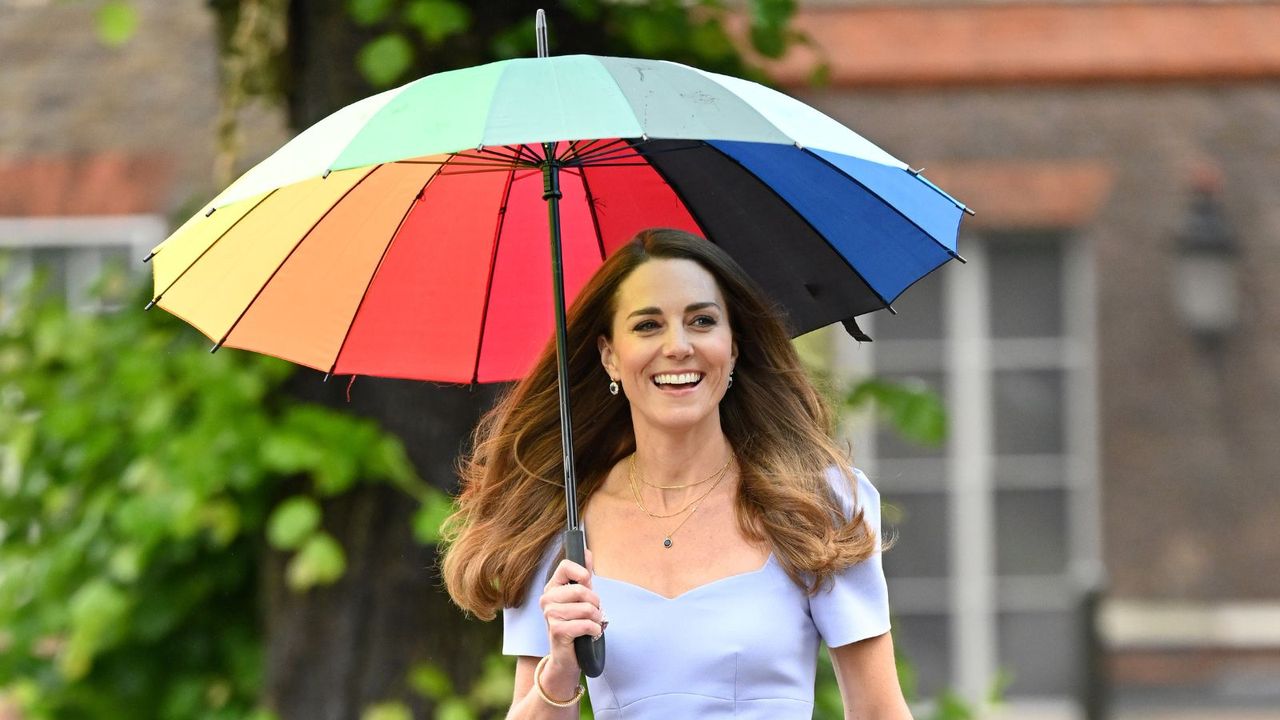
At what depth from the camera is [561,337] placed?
2.52 m

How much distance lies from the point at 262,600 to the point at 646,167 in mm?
2168

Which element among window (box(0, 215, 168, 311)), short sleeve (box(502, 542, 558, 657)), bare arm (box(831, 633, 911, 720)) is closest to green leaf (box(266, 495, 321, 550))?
short sleeve (box(502, 542, 558, 657))

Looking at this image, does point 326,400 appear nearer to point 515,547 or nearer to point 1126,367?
point 515,547

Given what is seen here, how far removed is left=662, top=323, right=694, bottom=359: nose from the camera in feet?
8.14

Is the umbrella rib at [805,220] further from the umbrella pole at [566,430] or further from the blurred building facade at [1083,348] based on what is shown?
the blurred building facade at [1083,348]

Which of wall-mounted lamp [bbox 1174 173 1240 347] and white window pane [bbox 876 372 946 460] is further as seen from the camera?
white window pane [bbox 876 372 946 460]

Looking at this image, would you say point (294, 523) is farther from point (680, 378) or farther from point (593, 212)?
point (680, 378)

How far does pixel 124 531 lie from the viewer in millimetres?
4266

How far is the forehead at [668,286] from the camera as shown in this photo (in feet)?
8.27

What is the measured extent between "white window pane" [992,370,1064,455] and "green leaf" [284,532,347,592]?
5387mm

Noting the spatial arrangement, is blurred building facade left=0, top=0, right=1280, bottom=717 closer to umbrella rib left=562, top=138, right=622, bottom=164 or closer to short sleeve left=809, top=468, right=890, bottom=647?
umbrella rib left=562, top=138, right=622, bottom=164

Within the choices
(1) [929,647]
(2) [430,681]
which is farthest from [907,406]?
(1) [929,647]

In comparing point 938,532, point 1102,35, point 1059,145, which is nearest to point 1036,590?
point 938,532

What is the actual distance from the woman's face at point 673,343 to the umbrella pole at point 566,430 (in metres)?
0.10
